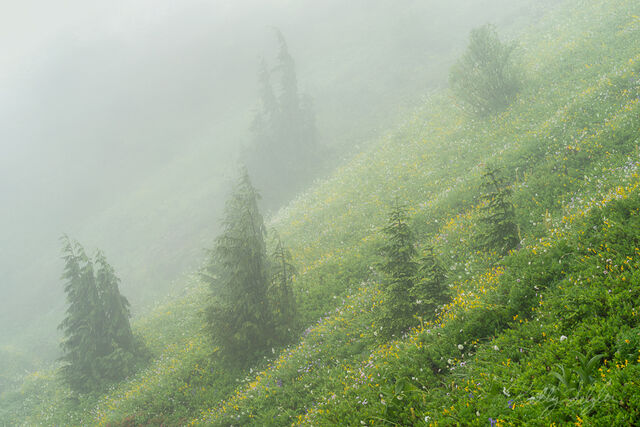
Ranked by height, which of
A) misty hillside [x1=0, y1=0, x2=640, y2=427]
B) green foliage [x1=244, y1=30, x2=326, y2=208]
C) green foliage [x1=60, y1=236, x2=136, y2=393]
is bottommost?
misty hillside [x1=0, y1=0, x2=640, y2=427]

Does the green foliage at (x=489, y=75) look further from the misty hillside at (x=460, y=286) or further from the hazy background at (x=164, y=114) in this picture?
the hazy background at (x=164, y=114)

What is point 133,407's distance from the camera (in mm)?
12203

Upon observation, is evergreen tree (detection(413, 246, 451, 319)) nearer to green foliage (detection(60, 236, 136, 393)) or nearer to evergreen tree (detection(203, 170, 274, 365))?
evergreen tree (detection(203, 170, 274, 365))

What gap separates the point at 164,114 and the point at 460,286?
281 ft

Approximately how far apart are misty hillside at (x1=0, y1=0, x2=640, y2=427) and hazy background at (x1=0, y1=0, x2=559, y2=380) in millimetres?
8789

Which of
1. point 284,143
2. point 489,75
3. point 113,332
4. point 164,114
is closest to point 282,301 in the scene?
point 113,332

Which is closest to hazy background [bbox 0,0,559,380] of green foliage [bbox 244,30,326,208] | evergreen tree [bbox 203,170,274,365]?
green foliage [bbox 244,30,326,208]

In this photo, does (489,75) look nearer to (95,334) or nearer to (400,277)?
Answer: (400,277)

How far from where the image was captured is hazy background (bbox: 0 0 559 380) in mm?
42844

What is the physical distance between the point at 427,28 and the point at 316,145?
2877 centimetres

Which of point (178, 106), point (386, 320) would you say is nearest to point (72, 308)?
point (386, 320)

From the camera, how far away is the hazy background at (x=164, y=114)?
42.8m

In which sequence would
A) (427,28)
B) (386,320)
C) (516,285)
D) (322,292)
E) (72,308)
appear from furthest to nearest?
(427,28), (72,308), (322,292), (386,320), (516,285)

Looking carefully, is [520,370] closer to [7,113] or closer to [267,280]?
[267,280]
